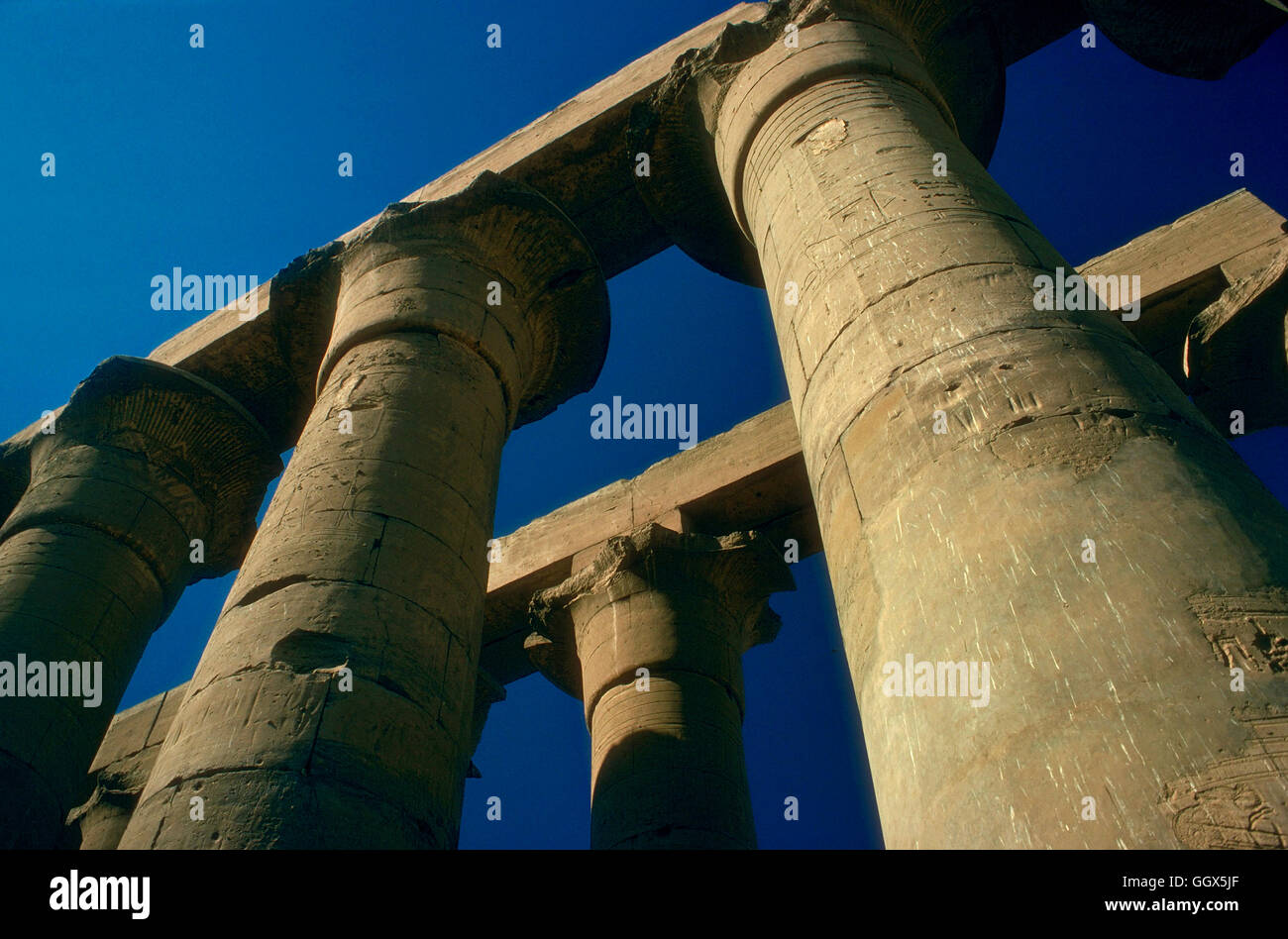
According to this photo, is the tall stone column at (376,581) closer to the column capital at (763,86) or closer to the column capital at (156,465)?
the column capital at (763,86)

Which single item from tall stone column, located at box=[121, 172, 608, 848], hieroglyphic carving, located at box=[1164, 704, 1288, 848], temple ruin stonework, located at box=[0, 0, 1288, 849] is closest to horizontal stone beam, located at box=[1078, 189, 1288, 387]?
temple ruin stonework, located at box=[0, 0, 1288, 849]

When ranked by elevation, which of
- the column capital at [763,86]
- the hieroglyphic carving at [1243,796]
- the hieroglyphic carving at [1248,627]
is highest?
the column capital at [763,86]

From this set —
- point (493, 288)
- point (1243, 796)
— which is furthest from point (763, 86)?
point (1243, 796)

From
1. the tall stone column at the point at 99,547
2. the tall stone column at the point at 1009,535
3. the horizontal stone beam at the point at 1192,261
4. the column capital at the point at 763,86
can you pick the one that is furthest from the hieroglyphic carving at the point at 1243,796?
the tall stone column at the point at 99,547

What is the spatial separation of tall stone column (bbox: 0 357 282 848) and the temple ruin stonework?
0.04 m

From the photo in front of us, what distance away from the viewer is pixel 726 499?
10.5m

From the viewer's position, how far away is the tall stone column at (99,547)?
743cm

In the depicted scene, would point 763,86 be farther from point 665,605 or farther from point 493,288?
point 665,605

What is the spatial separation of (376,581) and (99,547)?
194 inches

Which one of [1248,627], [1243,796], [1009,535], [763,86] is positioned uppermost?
[763,86]

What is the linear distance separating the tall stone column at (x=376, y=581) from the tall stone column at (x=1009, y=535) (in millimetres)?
2294

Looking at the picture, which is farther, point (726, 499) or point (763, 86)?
point (726, 499)
